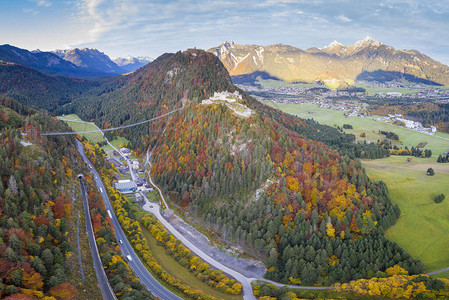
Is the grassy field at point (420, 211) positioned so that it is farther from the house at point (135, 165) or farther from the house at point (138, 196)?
the house at point (135, 165)

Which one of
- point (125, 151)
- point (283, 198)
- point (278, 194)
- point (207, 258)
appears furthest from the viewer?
point (125, 151)

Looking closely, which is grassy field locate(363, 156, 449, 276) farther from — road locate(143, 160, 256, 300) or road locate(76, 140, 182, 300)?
road locate(76, 140, 182, 300)

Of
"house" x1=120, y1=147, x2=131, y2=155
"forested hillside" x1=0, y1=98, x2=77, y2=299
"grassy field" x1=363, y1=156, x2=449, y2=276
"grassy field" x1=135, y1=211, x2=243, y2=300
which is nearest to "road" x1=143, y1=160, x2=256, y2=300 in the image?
"grassy field" x1=135, y1=211, x2=243, y2=300

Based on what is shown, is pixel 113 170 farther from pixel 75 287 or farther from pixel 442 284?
pixel 442 284

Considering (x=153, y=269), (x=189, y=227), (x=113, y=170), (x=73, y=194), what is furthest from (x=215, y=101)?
(x=153, y=269)

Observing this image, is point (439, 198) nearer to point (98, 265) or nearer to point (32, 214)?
point (98, 265)

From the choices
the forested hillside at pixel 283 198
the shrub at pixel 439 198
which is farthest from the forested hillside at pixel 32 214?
the shrub at pixel 439 198

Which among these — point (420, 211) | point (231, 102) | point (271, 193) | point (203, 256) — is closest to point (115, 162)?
point (231, 102)
